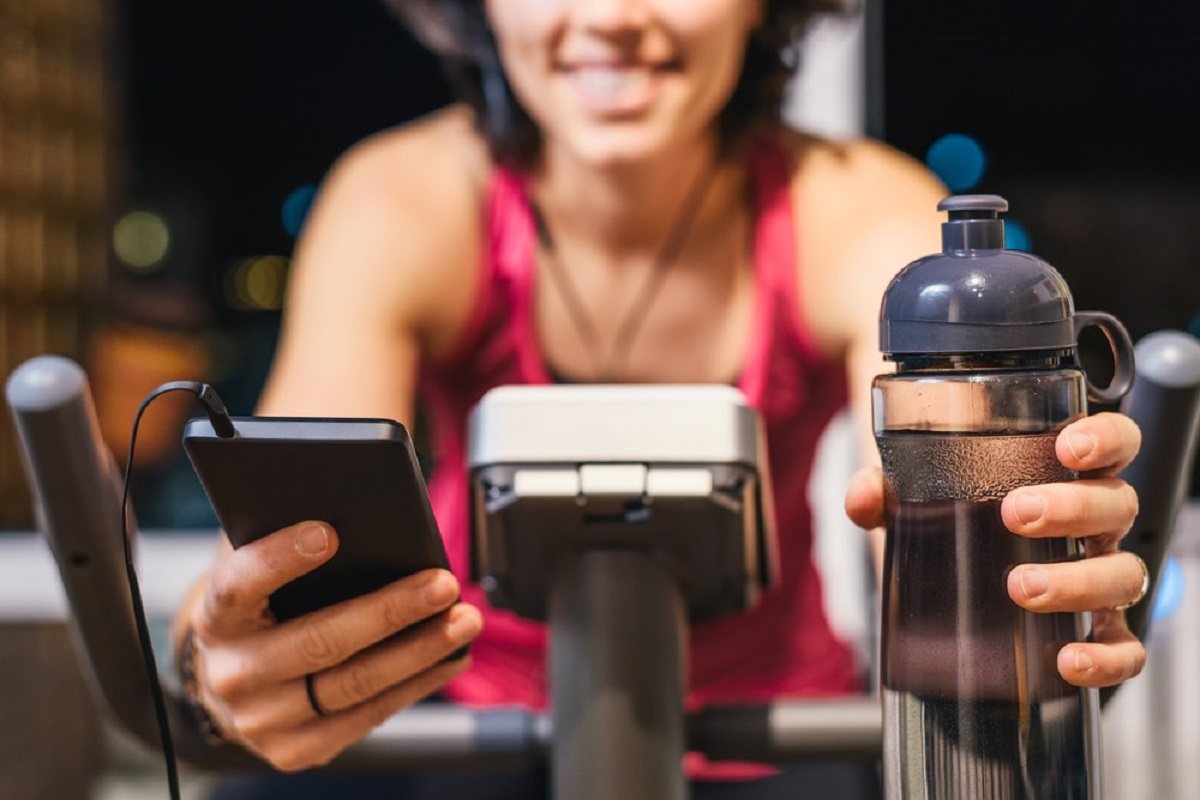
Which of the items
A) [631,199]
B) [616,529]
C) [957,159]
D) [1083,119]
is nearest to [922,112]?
[957,159]

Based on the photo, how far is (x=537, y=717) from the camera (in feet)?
2.82

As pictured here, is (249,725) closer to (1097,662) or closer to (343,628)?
(343,628)

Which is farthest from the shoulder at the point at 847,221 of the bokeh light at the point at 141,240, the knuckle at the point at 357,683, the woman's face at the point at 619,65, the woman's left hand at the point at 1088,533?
the bokeh light at the point at 141,240

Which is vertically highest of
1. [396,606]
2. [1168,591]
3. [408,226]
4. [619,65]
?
[619,65]

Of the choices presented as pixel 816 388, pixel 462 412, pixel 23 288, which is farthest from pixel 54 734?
pixel 816 388

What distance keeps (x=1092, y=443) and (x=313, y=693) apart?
1.45 ft

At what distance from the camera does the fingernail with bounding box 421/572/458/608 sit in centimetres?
70

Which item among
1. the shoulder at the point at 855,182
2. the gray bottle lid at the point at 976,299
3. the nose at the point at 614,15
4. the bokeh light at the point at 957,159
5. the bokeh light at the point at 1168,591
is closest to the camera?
the gray bottle lid at the point at 976,299

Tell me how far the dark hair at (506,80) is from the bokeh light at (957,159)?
101 cm

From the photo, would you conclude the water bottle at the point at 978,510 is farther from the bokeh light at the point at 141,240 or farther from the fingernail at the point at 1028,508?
the bokeh light at the point at 141,240

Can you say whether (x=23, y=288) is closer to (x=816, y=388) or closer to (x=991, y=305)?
(x=816, y=388)

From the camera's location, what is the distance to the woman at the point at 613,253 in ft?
3.46

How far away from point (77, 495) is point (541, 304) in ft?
1.75

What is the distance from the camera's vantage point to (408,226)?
1.19m
